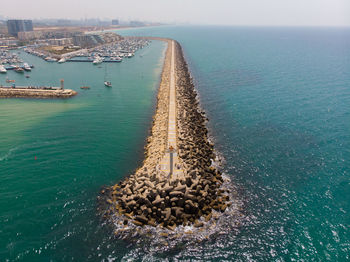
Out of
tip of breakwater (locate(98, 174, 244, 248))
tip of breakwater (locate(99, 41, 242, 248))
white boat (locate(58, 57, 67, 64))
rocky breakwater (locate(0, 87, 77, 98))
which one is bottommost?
tip of breakwater (locate(98, 174, 244, 248))

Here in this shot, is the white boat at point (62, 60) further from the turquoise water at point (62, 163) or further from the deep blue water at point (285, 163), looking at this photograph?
the deep blue water at point (285, 163)

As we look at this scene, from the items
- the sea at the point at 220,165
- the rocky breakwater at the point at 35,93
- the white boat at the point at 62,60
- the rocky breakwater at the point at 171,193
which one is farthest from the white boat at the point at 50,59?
the rocky breakwater at the point at 171,193

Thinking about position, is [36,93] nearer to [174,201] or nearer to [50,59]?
[174,201]

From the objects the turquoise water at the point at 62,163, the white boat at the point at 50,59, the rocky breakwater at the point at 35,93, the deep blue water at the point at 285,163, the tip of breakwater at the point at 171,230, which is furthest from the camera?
the white boat at the point at 50,59

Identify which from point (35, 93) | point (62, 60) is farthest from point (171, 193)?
point (62, 60)

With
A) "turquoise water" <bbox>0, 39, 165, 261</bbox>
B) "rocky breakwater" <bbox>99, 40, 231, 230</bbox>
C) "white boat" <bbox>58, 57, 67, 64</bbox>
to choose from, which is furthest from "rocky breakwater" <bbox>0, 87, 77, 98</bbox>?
"white boat" <bbox>58, 57, 67, 64</bbox>

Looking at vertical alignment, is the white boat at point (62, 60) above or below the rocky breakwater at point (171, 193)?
above

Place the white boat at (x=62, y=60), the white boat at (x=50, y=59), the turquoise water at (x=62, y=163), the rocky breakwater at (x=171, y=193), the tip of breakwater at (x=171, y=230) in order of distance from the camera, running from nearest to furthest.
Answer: the tip of breakwater at (x=171, y=230) → the turquoise water at (x=62, y=163) → the rocky breakwater at (x=171, y=193) → the white boat at (x=62, y=60) → the white boat at (x=50, y=59)

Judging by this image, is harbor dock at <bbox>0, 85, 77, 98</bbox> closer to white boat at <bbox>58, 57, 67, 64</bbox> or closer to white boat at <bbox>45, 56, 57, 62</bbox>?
white boat at <bbox>58, 57, 67, 64</bbox>

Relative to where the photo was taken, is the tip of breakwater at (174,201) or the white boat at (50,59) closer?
the tip of breakwater at (174,201)

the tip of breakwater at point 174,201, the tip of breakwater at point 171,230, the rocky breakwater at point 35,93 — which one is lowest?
the tip of breakwater at point 171,230
